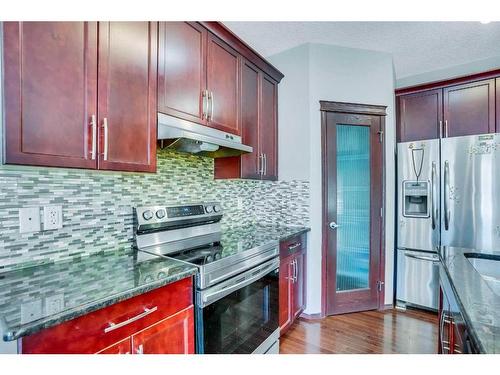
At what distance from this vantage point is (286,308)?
216cm

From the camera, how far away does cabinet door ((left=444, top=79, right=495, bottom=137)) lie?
2.55 m

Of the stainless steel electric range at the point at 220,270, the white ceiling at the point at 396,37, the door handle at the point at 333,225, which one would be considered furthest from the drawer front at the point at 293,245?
the white ceiling at the point at 396,37

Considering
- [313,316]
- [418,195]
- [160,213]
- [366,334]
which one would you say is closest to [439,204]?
[418,195]

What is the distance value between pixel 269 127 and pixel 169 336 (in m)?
1.96

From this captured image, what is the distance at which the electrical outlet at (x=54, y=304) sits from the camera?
2.72 feet

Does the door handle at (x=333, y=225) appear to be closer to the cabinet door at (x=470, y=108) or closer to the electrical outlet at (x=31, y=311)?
the cabinet door at (x=470, y=108)

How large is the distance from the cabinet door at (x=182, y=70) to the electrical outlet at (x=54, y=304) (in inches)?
40.1

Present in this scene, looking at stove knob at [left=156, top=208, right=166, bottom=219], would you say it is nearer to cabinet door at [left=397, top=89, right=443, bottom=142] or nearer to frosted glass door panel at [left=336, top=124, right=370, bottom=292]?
frosted glass door panel at [left=336, top=124, right=370, bottom=292]

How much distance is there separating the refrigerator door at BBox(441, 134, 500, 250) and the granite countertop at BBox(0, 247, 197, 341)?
101 inches

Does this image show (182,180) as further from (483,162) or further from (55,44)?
(483,162)

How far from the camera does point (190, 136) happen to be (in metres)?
1.50

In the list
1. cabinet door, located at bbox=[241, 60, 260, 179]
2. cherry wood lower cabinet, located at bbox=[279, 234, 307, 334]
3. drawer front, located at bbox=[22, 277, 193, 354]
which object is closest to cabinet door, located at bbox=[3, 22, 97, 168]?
drawer front, located at bbox=[22, 277, 193, 354]
